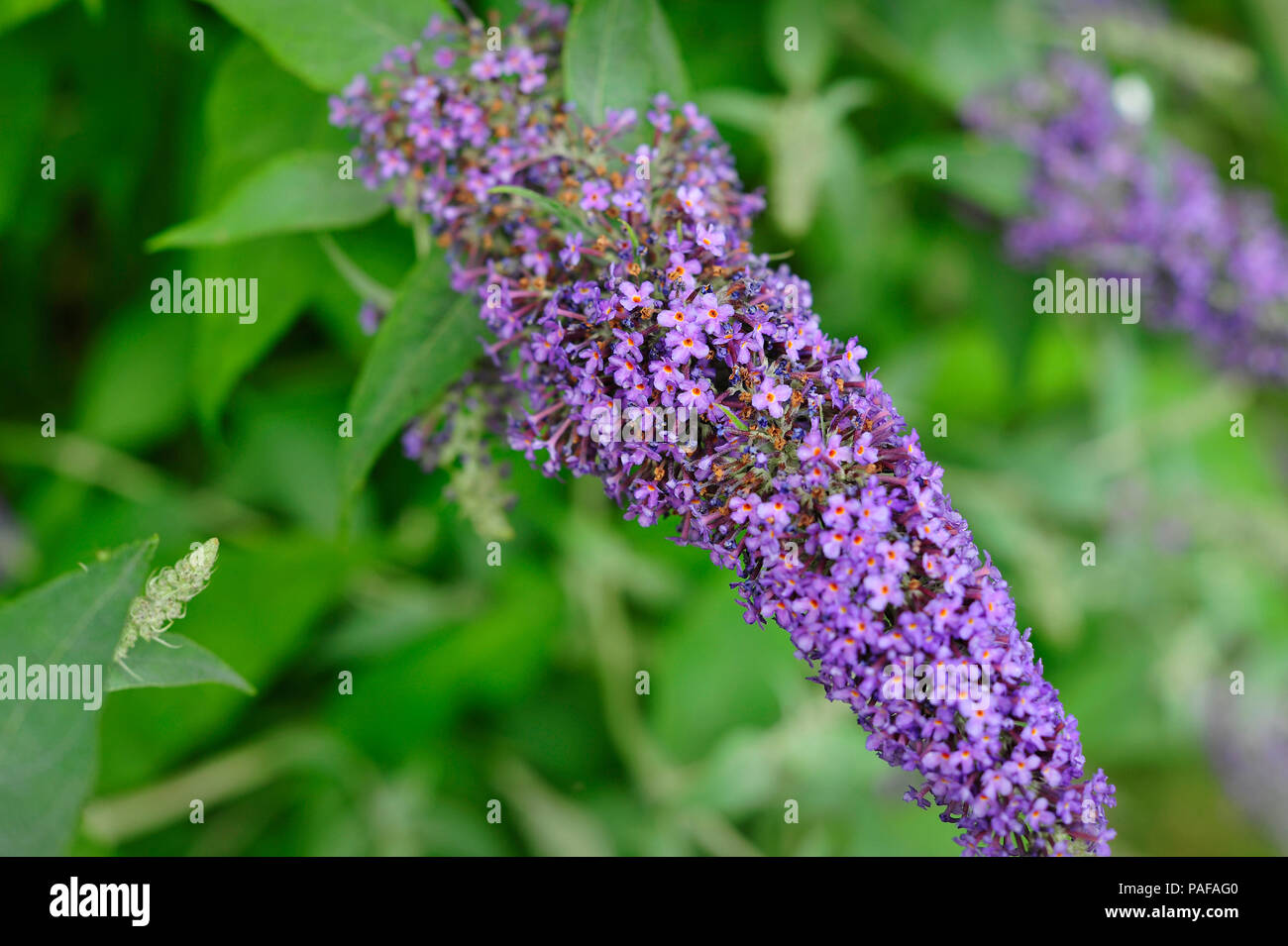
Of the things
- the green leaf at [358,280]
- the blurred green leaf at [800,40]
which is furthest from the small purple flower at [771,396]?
the blurred green leaf at [800,40]

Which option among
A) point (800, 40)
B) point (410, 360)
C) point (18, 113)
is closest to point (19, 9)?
point (18, 113)

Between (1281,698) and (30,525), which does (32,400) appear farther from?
(1281,698)

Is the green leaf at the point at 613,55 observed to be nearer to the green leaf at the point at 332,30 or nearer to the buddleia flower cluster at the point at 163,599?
the green leaf at the point at 332,30

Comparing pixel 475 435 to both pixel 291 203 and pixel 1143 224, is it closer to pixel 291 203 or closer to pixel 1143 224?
pixel 291 203

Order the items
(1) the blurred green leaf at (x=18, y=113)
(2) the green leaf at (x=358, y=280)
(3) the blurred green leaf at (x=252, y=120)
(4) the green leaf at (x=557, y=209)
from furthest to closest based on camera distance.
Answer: (1) the blurred green leaf at (x=18, y=113), (3) the blurred green leaf at (x=252, y=120), (2) the green leaf at (x=358, y=280), (4) the green leaf at (x=557, y=209)

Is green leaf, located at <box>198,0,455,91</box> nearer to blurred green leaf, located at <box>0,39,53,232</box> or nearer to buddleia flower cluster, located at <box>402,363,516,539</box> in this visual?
buddleia flower cluster, located at <box>402,363,516,539</box>

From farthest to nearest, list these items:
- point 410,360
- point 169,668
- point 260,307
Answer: point 260,307 → point 410,360 → point 169,668
